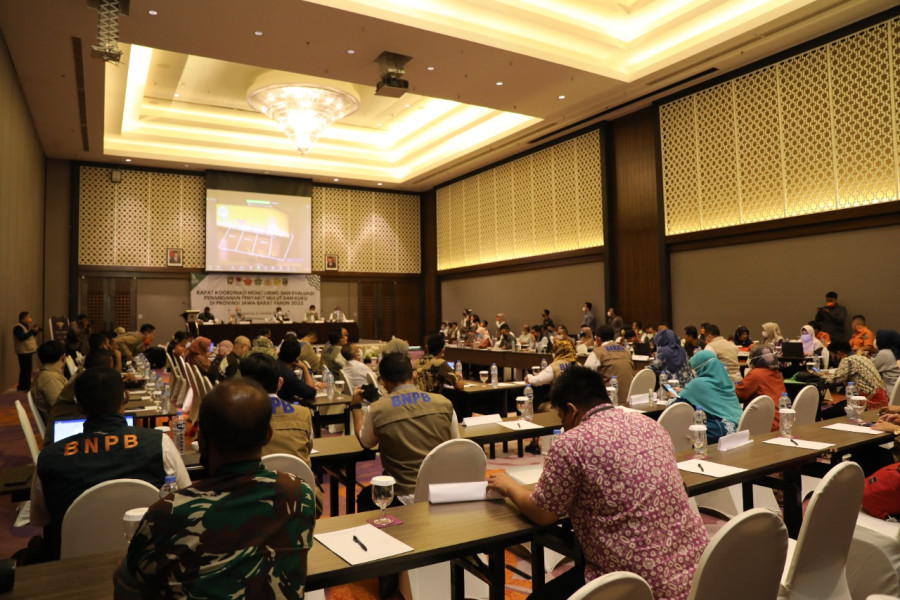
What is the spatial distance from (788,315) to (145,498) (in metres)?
9.56

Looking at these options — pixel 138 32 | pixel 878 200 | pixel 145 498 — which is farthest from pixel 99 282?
pixel 878 200

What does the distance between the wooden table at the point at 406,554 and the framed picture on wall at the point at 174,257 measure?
14893mm

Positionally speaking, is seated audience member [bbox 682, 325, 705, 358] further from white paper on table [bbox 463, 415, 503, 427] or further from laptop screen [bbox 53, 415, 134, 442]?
laptop screen [bbox 53, 415, 134, 442]

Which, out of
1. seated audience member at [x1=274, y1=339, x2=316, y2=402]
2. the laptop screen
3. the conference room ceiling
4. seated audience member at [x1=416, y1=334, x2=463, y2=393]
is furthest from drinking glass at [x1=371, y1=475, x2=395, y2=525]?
the conference room ceiling

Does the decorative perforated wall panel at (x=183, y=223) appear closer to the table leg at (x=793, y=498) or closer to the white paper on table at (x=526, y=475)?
the white paper on table at (x=526, y=475)

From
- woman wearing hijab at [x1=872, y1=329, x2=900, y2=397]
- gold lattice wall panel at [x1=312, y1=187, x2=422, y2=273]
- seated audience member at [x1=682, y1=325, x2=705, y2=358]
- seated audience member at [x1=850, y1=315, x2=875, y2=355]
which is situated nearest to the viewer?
woman wearing hijab at [x1=872, y1=329, x2=900, y2=397]

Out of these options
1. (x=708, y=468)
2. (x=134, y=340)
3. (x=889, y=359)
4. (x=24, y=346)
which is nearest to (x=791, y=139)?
(x=889, y=359)

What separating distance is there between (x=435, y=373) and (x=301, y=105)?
8.17 m

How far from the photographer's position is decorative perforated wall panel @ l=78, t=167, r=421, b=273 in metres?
14.7

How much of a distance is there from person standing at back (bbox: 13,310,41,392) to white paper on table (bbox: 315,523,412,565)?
32.0 ft

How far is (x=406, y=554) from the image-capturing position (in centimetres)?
179

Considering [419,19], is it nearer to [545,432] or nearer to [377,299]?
[545,432]

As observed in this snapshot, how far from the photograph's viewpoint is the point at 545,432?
389 centimetres

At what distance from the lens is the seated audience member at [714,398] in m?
4.05
